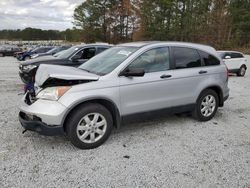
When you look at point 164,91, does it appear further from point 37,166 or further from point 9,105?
point 9,105

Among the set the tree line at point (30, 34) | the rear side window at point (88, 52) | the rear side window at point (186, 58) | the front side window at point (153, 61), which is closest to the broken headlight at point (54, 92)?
the front side window at point (153, 61)

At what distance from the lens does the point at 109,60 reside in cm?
473

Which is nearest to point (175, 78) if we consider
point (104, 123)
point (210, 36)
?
point (104, 123)

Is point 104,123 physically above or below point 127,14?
below

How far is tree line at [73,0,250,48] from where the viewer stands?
39.0 meters

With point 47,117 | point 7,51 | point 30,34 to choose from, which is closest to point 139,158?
point 47,117

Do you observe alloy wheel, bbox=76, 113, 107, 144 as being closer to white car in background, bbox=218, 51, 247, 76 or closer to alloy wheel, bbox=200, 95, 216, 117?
alloy wheel, bbox=200, 95, 216, 117

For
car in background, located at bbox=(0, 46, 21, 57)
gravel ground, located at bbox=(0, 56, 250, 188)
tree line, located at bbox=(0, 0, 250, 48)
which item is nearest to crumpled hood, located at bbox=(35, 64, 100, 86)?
gravel ground, located at bbox=(0, 56, 250, 188)

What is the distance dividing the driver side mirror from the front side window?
0.13 metres

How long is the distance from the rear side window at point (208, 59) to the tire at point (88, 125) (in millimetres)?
2491

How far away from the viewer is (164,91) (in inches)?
186

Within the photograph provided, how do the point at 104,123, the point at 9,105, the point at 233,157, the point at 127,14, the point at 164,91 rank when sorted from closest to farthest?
the point at 233,157 → the point at 104,123 → the point at 164,91 → the point at 9,105 → the point at 127,14

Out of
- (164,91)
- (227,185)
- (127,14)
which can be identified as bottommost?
(227,185)

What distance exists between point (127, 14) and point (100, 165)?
43657mm
